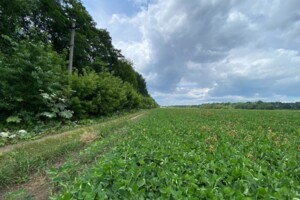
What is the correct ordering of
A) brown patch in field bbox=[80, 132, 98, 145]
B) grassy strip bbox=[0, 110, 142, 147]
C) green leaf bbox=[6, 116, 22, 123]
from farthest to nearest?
1. green leaf bbox=[6, 116, 22, 123]
2. grassy strip bbox=[0, 110, 142, 147]
3. brown patch in field bbox=[80, 132, 98, 145]

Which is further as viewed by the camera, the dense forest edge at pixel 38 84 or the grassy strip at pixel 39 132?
the dense forest edge at pixel 38 84

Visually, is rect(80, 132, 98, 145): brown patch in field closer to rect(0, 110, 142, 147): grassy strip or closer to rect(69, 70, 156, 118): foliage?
rect(0, 110, 142, 147): grassy strip

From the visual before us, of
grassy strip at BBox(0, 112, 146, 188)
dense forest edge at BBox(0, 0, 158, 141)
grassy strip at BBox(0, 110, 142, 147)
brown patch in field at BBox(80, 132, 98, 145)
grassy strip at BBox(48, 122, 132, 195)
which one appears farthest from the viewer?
dense forest edge at BBox(0, 0, 158, 141)

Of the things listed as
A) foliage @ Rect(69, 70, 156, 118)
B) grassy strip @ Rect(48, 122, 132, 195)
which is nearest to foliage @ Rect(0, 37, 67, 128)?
foliage @ Rect(69, 70, 156, 118)

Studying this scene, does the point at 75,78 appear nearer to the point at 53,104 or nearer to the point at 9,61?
the point at 53,104

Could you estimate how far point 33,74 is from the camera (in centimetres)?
863

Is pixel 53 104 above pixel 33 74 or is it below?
below

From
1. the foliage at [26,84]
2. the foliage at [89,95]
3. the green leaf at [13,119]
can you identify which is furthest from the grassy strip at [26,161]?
the foliage at [89,95]

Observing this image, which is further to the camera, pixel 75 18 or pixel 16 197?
pixel 75 18

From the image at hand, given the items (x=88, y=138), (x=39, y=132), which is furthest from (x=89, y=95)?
(x=88, y=138)

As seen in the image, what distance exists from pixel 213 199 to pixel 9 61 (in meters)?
9.84

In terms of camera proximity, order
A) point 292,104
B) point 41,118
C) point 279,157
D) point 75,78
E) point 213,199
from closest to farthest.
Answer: point 213,199 → point 279,157 → point 41,118 → point 75,78 → point 292,104

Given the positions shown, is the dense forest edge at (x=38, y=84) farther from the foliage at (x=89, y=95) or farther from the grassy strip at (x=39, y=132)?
the grassy strip at (x=39, y=132)

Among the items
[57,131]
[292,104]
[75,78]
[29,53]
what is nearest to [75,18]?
[75,78]
